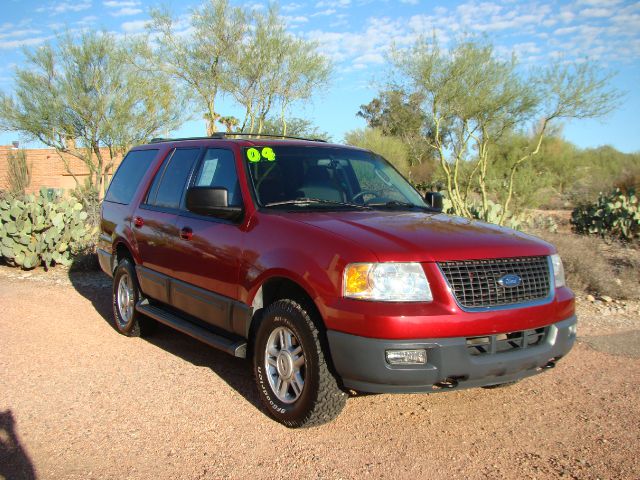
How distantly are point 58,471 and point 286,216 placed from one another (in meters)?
2.14

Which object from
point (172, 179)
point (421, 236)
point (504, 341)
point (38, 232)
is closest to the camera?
point (504, 341)

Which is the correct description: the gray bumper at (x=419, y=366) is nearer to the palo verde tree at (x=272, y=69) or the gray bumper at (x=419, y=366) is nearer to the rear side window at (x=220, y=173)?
the rear side window at (x=220, y=173)

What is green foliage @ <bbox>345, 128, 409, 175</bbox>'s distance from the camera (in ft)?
101

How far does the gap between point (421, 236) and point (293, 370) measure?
121 centimetres

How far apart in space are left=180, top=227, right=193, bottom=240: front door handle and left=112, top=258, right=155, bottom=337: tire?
137 cm

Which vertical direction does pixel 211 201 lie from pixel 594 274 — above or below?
above

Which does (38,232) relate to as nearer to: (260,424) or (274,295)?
(274,295)

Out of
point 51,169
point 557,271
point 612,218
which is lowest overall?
point 51,169

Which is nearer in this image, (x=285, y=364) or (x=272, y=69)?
(x=285, y=364)

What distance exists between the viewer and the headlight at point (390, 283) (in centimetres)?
379

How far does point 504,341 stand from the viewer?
397cm

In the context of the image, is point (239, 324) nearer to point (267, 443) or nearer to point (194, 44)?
point (267, 443)

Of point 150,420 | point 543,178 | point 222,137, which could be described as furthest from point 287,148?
point 543,178

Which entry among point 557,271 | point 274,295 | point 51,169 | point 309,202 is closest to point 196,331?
point 274,295
